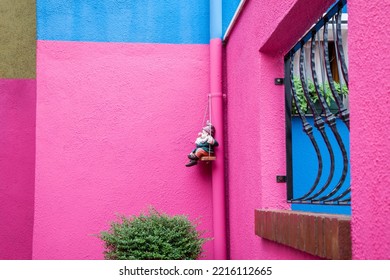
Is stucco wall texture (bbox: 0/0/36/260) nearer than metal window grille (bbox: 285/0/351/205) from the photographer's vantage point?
No

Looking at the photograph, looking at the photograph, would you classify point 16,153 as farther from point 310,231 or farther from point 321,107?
point 310,231

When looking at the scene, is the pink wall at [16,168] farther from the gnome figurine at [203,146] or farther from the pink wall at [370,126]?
the pink wall at [370,126]

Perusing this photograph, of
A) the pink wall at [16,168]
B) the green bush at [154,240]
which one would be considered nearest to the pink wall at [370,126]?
the green bush at [154,240]

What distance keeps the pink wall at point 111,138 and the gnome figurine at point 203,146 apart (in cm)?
20

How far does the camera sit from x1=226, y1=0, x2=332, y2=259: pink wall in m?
3.34

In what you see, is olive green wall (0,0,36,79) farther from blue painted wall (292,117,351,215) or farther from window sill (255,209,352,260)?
window sill (255,209,352,260)

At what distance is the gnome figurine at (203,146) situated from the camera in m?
4.97

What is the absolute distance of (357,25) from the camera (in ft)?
7.13

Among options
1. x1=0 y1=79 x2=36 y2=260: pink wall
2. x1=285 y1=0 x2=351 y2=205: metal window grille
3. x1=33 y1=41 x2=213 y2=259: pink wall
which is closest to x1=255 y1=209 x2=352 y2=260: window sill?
x1=285 y1=0 x2=351 y2=205: metal window grille

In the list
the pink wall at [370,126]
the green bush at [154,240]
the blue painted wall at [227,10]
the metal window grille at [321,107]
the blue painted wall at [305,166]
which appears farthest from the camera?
the blue painted wall at [227,10]

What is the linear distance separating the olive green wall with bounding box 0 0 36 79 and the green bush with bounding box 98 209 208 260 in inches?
81.2

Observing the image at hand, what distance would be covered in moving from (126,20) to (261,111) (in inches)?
82.1

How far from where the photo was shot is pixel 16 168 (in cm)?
527
